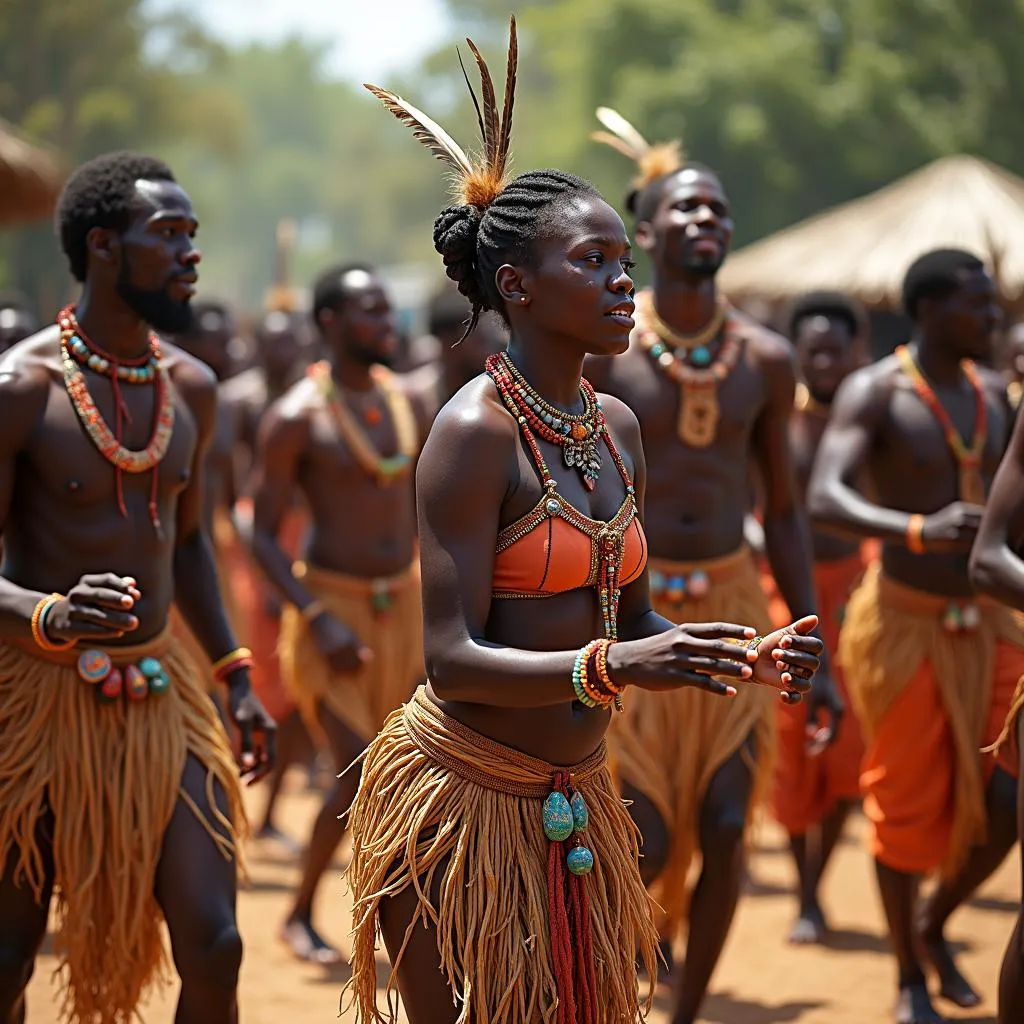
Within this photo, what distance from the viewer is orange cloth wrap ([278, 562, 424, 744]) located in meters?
6.70

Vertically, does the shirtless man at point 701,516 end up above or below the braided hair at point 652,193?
below

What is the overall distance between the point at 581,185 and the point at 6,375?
167cm

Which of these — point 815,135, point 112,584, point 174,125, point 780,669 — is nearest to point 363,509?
point 112,584

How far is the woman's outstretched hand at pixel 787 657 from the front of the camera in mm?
2938

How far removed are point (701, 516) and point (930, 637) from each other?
3.31 feet

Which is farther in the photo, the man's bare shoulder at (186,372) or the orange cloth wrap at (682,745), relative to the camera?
the orange cloth wrap at (682,745)

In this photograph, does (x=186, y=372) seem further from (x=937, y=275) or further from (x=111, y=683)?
(x=937, y=275)

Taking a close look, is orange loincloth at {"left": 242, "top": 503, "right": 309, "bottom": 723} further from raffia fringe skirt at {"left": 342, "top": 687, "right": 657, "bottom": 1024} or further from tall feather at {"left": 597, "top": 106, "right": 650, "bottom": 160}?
raffia fringe skirt at {"left": 342, "top": 687, "right": 657, "bottom": 1024}

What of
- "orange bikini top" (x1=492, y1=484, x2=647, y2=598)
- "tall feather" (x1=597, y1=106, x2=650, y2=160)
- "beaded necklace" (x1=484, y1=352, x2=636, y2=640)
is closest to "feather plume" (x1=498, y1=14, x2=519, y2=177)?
"beaded necklace" (x1=484, y1=352, x2=636, y2=640)

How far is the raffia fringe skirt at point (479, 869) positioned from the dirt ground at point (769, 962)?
2153 mm

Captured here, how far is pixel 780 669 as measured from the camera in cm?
294

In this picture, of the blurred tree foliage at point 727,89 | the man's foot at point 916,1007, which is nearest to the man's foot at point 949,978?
the man's foot at point 916,1007

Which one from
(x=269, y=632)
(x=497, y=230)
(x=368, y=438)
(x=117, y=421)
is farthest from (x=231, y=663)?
(x=269, y=632)

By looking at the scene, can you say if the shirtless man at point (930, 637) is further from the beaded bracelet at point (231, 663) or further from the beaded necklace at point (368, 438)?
the beaded bracelet at point (231, 663)
